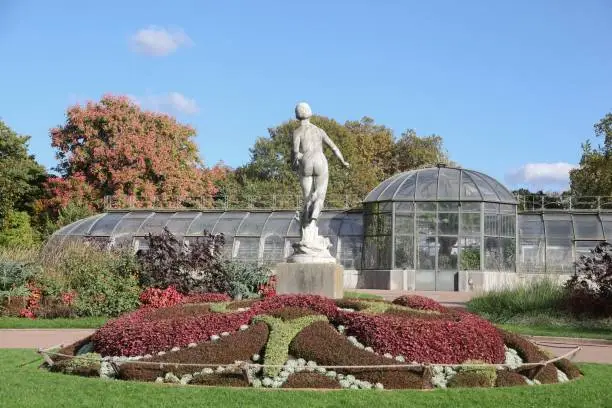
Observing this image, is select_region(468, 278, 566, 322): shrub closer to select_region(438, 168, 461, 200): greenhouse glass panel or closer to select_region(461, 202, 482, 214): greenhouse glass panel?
select_region(461, 202, 482, 214): greenhouse glass panel

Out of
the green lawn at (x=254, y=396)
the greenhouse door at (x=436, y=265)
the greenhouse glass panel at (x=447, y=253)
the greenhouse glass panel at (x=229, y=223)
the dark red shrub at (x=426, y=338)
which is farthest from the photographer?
the greenhouse glass panel at (x=229, y=223)

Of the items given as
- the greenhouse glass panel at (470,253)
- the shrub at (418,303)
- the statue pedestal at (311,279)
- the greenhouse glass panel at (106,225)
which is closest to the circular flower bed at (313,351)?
the shrub at (418,303)

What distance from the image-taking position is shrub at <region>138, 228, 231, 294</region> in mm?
21094

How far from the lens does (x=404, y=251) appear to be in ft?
109

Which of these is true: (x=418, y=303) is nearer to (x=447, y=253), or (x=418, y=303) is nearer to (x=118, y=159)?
(x=447, y=253)

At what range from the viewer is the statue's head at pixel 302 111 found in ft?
46.5

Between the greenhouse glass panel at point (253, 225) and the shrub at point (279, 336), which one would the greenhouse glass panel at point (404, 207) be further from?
the shrub at point (279, 336)

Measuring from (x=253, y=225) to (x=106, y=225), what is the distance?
6.60 metres

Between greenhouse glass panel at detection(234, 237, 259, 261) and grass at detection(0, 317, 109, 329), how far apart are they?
15420mm

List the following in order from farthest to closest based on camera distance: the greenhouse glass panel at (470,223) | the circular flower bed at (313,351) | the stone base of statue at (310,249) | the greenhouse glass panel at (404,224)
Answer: the greenhouse glass panel at (404,224)
the greenhouse glass panel at (470,223)
the stone base of statue at (310,249)
the circular flower bed at (313,351)

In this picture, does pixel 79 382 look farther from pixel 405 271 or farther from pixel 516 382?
pixel 405 271

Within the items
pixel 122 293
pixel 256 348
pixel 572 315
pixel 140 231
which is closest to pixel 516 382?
pixel 256 348

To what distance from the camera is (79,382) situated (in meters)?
9.70

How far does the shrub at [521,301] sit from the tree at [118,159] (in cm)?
2401
